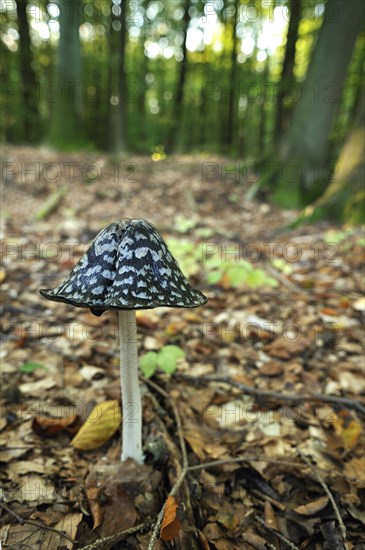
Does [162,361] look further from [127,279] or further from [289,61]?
[289,61]

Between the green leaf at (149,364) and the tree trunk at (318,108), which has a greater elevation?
the tree trunk at (318,108)

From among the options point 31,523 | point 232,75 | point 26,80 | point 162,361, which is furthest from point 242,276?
point 26,80

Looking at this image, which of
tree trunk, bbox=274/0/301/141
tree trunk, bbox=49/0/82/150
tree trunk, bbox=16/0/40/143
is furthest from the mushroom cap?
tree trunk, bbox=16/0/40/143

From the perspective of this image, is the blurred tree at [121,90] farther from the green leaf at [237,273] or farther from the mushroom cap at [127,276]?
the mushroom cap at [127,276]

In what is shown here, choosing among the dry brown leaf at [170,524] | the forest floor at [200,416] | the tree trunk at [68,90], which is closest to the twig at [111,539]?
the forest floor at [200,416]

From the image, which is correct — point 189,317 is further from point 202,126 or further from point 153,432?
point 202,126
